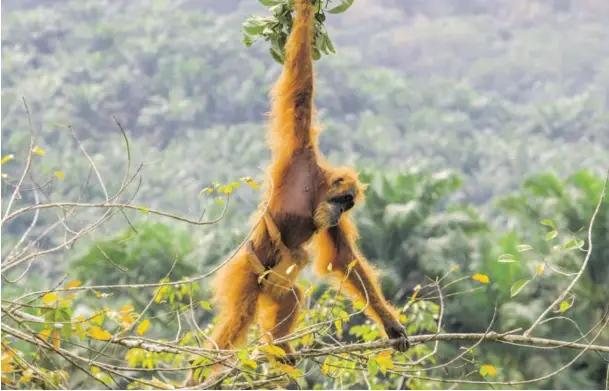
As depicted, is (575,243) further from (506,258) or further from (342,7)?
(342,7)

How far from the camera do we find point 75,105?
50.4 m

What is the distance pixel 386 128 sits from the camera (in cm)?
5488

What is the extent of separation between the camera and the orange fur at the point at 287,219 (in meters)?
4.79

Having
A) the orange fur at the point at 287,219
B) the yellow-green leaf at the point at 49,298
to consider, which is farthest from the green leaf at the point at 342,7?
the yellow-green leaf at the point at 49,298

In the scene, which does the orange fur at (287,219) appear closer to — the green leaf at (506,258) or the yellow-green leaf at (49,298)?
the green leaf at (506,258)

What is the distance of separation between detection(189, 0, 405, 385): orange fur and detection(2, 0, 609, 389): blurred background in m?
6.44

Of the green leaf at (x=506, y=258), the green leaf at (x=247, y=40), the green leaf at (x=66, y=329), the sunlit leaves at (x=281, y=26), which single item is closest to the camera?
the green leaf at (x=66, y=329)

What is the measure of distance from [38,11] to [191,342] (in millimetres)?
64933

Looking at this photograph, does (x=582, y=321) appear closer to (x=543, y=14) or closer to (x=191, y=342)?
(x=191, y=342)

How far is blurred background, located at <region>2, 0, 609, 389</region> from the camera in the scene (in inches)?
709

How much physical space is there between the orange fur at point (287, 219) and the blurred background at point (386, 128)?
6437 millimetres

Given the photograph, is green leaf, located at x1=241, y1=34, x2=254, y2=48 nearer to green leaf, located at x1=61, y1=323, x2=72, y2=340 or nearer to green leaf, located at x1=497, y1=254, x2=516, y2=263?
green leaf, located at x1=497, y1=254, x2=516, y2=263

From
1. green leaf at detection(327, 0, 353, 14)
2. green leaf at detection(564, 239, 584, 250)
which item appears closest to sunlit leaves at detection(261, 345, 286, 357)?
green leaf at detection(564, 239, 584, 250)

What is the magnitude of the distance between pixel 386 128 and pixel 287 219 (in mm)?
50440
